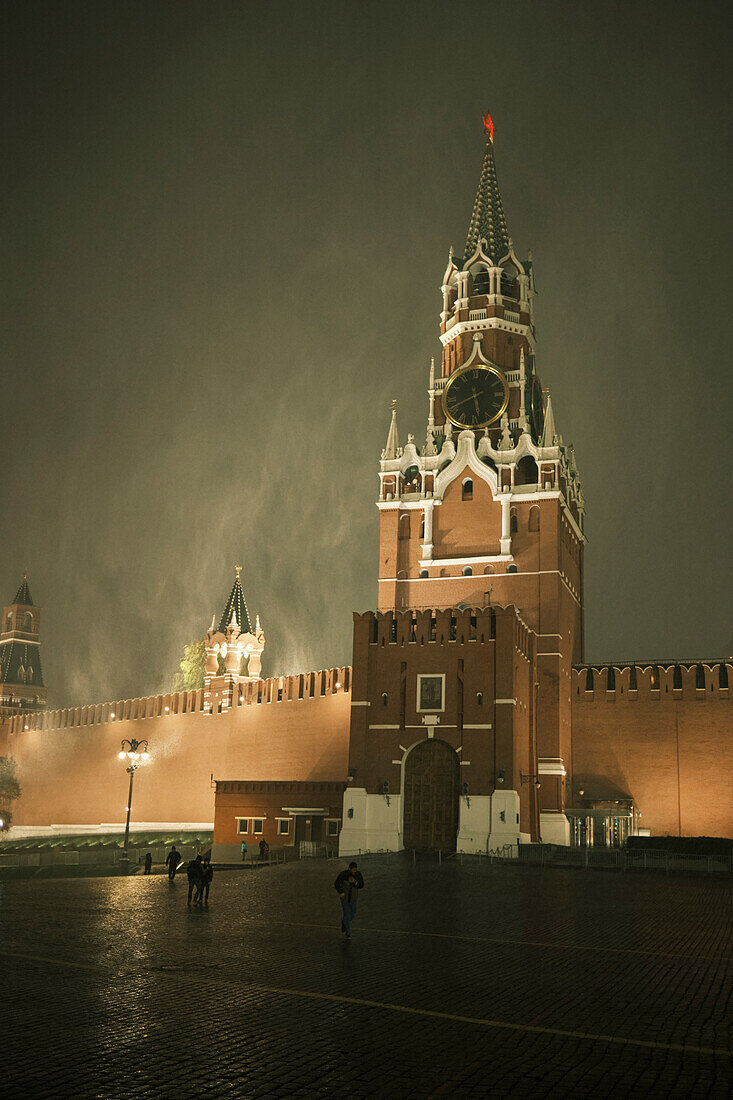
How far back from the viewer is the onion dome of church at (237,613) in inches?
2350

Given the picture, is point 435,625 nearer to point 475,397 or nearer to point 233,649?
point 475,397

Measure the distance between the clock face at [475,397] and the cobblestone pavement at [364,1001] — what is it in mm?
32857

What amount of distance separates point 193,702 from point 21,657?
1993 inches

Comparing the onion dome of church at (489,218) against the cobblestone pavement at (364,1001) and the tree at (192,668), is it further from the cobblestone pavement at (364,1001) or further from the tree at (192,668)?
the cobblestone pavement at (364,1001)

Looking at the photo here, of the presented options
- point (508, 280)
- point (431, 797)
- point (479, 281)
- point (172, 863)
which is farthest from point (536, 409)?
point (172, 863)

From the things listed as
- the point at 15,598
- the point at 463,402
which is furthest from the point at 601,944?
the point at 15,598

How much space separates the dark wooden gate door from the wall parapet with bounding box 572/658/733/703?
9.69 m

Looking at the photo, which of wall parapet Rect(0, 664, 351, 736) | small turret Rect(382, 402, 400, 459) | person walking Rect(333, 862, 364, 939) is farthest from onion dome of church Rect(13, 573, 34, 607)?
person walking Rect(333, 862, 364, 939)

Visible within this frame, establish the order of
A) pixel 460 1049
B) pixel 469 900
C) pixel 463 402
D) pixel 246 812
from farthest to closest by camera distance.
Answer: pixel 463 402, pixel 246 812, pixel 469 900, pixel 460 1049

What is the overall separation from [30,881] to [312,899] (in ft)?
29.1

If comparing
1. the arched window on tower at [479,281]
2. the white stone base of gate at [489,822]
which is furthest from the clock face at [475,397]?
the white stone base of gate at [489,822]

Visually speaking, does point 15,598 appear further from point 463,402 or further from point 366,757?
point 366,757

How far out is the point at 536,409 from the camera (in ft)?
164

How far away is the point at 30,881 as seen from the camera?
25.0 m
